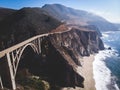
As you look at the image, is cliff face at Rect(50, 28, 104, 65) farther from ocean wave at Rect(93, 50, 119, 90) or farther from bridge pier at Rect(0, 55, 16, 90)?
bridge pier at Rect(0, 55, 16, 90)

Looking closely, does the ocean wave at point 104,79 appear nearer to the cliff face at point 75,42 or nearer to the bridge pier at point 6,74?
the cliff face at point 75,42

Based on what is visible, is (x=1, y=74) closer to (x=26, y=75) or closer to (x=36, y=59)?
(x=26, y=75)

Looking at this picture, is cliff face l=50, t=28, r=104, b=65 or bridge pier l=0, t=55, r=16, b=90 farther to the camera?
cliff face l=50, t=28, r=104, b=65

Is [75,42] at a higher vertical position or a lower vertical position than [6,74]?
higher

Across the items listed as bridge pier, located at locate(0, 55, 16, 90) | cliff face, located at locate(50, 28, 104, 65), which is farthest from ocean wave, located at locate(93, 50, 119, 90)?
bridge pier, located at locate(0, 55, 16, 90)

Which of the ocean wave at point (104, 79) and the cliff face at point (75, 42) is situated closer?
the ocean wave at point (104, 79)

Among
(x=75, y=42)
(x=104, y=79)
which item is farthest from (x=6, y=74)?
(x=75, y=42)

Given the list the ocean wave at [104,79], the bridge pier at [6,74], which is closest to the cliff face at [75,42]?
the ocean wave at [104,79]

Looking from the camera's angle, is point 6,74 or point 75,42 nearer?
point 6,74

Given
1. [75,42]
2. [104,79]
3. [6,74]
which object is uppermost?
[75,42]

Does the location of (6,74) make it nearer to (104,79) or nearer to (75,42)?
(104,79)

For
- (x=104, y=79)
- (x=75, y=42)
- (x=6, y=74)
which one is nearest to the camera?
(x=6, y=74)
